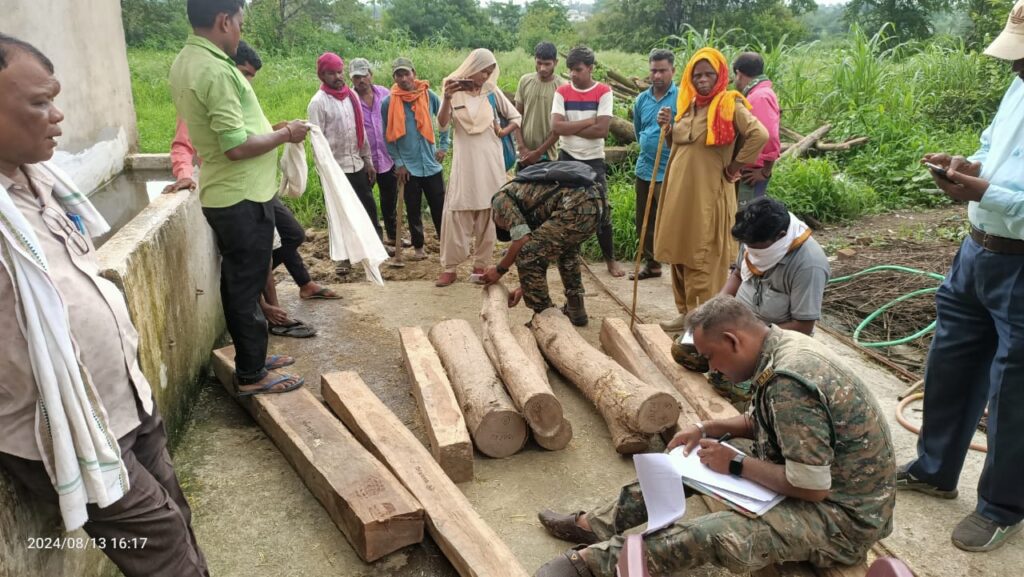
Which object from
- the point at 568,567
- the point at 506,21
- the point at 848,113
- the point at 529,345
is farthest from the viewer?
the point at 506,21

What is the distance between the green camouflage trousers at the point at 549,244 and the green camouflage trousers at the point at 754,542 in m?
Result: 2.69

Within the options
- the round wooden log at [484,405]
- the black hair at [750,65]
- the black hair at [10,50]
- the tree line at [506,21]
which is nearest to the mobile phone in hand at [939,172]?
the round wooden log at [484,405]

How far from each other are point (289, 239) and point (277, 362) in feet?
3.62

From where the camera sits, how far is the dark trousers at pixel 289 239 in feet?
16.2

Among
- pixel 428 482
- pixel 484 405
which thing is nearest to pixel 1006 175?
pixel 484 405

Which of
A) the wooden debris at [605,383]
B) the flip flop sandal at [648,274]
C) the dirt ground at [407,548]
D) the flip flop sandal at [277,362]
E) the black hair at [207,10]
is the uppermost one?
the black hair at [207,10]

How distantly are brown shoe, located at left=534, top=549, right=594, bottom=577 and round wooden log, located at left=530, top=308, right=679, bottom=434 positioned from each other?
1.09 m

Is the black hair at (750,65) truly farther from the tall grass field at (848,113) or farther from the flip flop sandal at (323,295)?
the flip flop sandal at (323,295)

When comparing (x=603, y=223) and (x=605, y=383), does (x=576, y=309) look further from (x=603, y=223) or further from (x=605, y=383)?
(x=605, y=383)

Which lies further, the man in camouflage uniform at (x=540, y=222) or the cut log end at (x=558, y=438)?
the man in camouflage uniform at (x=540, y=222)

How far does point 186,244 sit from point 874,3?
3363 centimetres

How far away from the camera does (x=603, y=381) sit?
154 inches

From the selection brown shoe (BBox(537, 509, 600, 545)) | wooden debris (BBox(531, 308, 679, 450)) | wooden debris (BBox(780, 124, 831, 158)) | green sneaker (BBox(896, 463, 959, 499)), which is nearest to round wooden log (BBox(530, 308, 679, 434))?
wooden debris (BBox(531, 308, 679, 450))

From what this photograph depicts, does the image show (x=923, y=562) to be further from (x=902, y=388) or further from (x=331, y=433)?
(x=331, y=433)
